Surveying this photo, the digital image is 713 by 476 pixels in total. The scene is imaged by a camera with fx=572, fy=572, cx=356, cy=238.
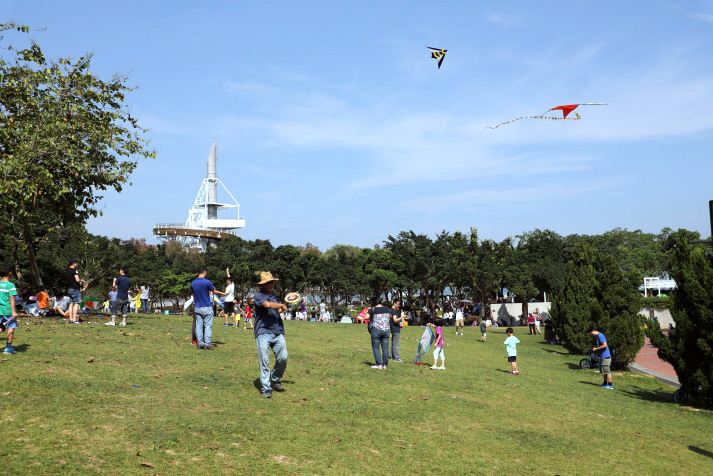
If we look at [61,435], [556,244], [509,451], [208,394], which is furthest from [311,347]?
[556,244]

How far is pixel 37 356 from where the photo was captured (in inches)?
441

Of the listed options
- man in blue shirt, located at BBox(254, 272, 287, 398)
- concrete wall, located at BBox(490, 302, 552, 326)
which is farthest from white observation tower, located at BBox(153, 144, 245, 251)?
man in blue shirt, located at BBox(254, 272, 287, 398)

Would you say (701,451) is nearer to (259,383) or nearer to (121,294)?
(259,383)

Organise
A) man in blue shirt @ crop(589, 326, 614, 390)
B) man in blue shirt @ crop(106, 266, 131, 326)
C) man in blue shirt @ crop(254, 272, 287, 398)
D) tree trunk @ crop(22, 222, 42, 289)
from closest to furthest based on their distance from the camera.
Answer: man in blue shirt @ crop(254, 272, 287, 398) → man in blue shirt @ crop(589, 326, 614, 390) → man in blue shirt @ crop(106, 266, 131, 326) → tree trunk @ crop(22, 222, 42, 289)

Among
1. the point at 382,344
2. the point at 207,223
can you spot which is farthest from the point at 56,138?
the point at 207,223

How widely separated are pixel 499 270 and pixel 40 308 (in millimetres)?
43939

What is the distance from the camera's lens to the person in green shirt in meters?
11.0

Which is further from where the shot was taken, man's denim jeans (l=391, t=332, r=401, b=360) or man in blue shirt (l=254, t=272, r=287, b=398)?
man's denim jeans (l=391, t=332, r=401, b=360)

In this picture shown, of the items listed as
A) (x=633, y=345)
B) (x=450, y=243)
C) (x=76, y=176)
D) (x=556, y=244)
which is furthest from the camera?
(x=556, y=244)

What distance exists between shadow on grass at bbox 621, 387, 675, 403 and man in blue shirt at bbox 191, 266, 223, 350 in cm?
1198

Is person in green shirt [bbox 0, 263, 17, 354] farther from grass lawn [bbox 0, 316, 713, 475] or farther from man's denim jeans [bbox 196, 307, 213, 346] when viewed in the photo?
man's denim jeans [bbox 196, 307, 213, 346]

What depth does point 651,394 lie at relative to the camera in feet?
55.0

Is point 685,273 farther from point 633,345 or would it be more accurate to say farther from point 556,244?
point 556,244

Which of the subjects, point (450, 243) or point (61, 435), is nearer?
point (61, 435)
